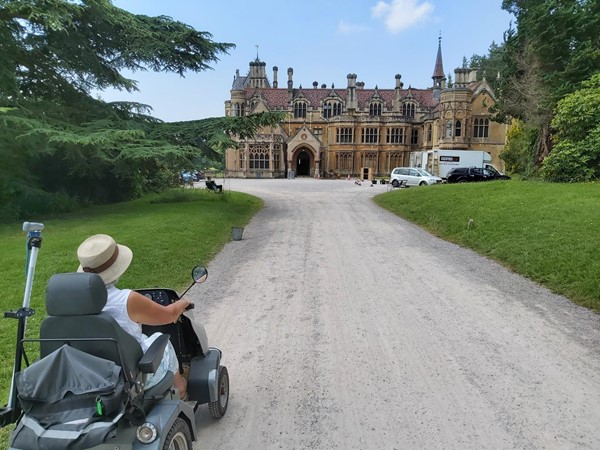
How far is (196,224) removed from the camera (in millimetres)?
12953

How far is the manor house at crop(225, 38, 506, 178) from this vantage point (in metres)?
56.8

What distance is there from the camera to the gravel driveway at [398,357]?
130 inches

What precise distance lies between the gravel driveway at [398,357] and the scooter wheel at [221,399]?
0.08m

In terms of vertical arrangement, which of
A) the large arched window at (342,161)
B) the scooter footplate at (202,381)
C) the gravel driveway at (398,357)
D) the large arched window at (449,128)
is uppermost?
the large arched window at (449,128)

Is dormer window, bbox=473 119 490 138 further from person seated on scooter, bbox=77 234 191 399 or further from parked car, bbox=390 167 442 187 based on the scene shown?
person seated on scooter, bbox=77 234 191 399

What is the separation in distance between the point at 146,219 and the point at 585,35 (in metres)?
23.2

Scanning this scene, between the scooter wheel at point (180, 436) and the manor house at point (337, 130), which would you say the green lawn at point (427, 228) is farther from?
the manor house at point (337, 130)

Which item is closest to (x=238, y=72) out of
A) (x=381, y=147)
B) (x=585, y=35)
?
(x=381, y=147)

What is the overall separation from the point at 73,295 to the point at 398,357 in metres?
3.38

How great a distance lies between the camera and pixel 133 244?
977 centimetres

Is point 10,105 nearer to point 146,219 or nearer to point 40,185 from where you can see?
point 40,185

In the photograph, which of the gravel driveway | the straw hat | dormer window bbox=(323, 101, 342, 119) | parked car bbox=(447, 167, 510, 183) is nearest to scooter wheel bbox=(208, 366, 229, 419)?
the gravel driveway

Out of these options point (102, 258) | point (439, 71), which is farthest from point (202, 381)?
point (439, 71)

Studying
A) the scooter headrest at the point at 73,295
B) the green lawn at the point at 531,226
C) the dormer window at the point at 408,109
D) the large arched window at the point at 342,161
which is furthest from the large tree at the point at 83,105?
the dormer window at the point at 408,109
